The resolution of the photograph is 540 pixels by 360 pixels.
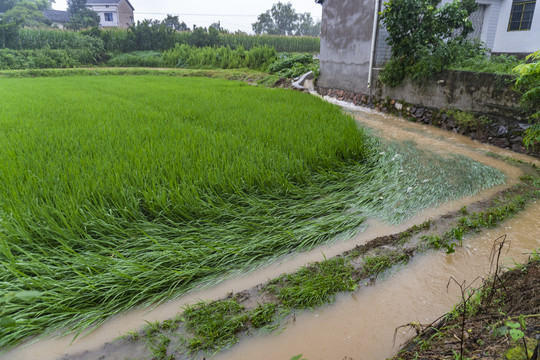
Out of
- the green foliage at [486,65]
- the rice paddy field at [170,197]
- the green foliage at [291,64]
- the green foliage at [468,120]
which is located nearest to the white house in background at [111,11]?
the green foliage at [291,64]

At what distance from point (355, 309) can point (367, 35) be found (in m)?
7.54

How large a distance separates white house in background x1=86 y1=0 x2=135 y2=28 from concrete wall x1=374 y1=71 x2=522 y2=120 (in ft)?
120

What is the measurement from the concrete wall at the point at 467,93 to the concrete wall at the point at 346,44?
173cm

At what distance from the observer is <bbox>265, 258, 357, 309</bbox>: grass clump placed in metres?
1.81

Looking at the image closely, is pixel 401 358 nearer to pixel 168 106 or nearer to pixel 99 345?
pixel 99 345

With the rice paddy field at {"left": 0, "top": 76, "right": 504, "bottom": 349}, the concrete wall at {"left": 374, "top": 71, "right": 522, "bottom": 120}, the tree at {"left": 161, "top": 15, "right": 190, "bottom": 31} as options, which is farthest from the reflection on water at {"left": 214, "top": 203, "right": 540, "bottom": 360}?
the tree at {"left": 161, "top": 15, "right": 190, "bottom": 31}

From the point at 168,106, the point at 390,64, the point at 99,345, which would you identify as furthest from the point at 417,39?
the point at 99,345

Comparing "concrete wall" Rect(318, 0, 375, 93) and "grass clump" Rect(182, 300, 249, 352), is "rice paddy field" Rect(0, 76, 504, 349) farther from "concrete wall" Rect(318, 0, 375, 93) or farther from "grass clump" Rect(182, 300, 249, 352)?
"concrete wall" Rect(318, 0, 375, 93)

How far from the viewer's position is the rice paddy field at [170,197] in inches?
75.0

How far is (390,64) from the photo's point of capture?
6953mm

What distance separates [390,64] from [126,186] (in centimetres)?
617

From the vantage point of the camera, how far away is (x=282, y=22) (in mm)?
43875

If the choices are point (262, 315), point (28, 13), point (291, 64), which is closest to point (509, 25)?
point (291, 64)

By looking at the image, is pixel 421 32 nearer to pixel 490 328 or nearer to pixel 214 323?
pixel 490 328
